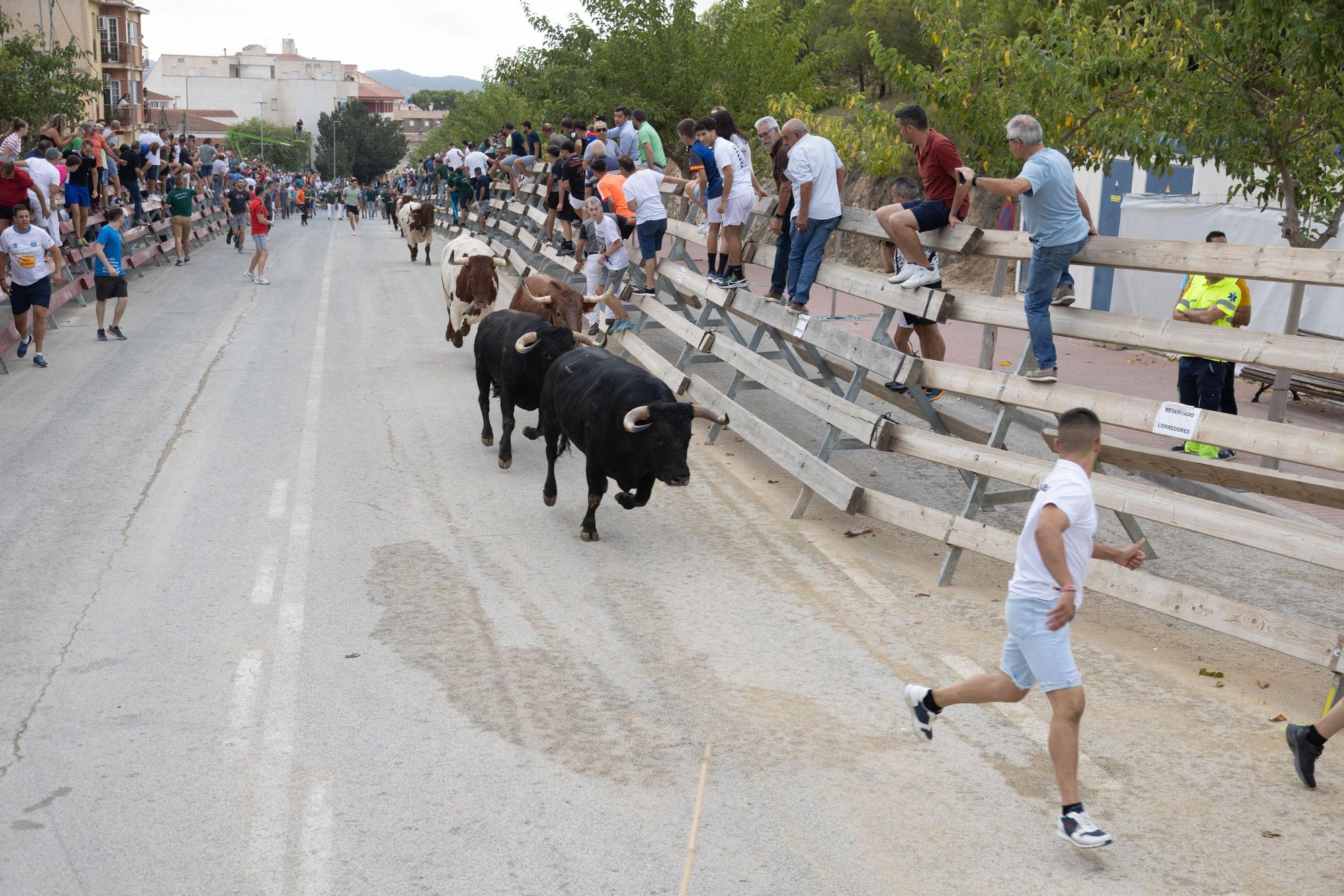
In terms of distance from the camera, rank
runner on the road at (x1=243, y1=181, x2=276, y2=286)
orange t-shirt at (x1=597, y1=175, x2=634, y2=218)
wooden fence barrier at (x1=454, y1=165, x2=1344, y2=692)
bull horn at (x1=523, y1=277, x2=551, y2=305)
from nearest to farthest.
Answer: wooden fence barrier at (x1=454, y1=165, x2=1344, y2=692), bull horn at (x1=523, y1=277, x2=551, y2=305), orange t-shirt at (x1=597, y1=175, x2=634, y2=218), runner on the road at (x1=243, y1=181, x2=276, y2=286)

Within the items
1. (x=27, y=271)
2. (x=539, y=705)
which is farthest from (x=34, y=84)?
(x=539, y=705)

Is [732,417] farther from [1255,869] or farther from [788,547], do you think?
[1255,869]

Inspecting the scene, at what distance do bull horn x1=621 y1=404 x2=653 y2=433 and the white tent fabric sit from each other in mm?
→ 9767

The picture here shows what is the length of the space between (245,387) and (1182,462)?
35.2 feet

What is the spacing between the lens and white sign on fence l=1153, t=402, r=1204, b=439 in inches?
287

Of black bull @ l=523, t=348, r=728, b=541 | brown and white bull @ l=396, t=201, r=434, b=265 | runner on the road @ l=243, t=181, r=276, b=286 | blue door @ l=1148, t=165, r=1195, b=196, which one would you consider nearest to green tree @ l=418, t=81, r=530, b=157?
brown and white bull @ l=396, t=201, r=434, b=265

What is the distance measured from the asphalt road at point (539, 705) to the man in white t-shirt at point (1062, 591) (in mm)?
366

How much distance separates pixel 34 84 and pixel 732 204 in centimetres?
2343

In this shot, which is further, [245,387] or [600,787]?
[245,387]

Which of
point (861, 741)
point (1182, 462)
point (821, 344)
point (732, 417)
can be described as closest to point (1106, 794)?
point (861, 741)

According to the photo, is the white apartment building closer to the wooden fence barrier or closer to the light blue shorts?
the wooden fence barrier

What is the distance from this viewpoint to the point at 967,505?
342 inches

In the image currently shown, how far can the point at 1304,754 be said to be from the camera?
564cm

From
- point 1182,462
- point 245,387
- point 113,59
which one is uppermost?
point 113,59
